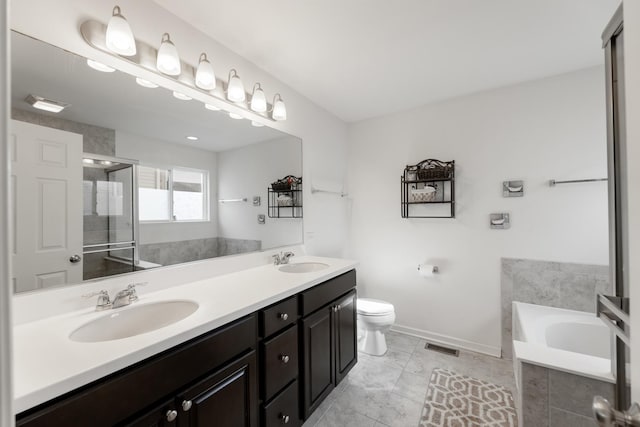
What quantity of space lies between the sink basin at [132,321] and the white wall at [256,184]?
0.60 meters

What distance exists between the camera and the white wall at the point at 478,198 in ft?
6.66

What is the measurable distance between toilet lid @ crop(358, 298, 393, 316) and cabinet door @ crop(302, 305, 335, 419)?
65cm

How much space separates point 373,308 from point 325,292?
0.89 m

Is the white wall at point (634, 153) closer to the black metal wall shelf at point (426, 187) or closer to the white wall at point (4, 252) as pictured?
the white wall at point (4, 252)

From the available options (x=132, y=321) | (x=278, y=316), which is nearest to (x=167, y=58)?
(x=132, y=321)

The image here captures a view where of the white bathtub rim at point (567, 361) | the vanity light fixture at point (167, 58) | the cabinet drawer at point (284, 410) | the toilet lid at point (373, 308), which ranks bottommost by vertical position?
the cabinet drawer at point (284, 410)

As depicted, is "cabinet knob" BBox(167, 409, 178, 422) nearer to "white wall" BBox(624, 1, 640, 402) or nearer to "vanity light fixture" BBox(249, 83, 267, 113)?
"white wall" BBox(624, 1, 640, 402)

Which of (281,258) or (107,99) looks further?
(281,258)

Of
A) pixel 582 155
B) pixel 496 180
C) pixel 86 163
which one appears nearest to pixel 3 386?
pixel 86 163

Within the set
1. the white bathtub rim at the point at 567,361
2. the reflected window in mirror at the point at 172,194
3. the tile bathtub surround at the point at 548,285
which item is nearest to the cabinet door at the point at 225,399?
the reflected window in mirror at the point at 172,194

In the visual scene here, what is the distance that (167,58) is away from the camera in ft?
4.29

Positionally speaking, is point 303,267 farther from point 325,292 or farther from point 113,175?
point 113,175

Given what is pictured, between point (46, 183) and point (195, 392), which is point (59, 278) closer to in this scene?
point (46, 183)

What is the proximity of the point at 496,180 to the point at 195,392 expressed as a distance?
2665 mm
